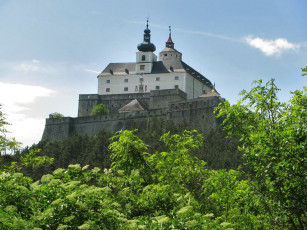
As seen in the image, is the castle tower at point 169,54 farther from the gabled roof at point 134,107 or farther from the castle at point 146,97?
the gabled roof at point 134,107

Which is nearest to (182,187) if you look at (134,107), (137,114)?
(137,114)

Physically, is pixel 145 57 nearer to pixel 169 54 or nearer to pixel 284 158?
pixel 169 54

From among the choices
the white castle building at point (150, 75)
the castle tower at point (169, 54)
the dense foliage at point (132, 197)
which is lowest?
the dense foliage at point (132, 197)

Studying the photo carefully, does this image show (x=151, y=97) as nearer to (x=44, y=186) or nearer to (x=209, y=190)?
(x=209, y=190)

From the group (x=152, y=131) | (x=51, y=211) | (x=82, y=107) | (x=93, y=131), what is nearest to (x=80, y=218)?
(x=51, y=211)

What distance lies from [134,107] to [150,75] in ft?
42.9

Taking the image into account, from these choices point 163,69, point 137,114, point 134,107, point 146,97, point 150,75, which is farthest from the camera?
point 163,69

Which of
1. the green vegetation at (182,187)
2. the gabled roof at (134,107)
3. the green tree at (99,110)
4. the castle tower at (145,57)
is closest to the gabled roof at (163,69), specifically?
the castle tower at (145,57)

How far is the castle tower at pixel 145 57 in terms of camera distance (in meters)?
90.4

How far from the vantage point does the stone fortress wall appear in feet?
219

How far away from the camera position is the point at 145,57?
9150cm

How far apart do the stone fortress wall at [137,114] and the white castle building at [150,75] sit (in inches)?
211

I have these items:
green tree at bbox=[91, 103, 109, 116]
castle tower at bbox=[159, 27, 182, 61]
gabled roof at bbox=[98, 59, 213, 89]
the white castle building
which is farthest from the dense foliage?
castle tower at bbox=[159, 27, 182, 61]

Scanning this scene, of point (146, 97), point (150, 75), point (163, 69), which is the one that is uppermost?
point (163, 69)
